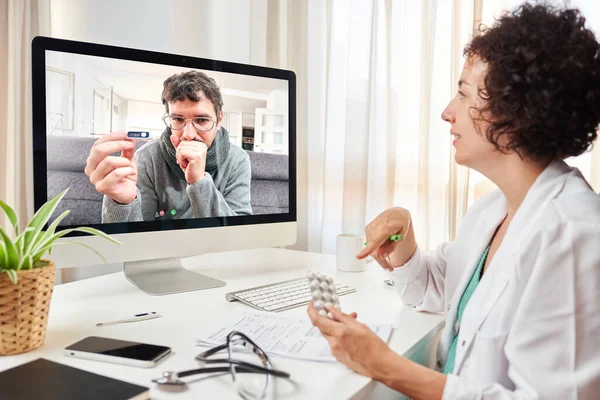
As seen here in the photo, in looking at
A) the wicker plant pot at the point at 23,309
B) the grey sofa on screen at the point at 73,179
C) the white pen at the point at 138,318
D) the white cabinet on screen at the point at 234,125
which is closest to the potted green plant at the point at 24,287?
the wicker plant pot at the point at 23,309

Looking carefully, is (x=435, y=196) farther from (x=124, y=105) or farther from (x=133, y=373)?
(x=133, y=373)

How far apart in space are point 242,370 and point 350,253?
2.44 feet

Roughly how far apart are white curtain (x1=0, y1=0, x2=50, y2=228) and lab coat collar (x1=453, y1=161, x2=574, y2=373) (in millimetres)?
1863

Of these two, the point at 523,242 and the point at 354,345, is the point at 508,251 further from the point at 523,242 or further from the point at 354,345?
the point at 354,345

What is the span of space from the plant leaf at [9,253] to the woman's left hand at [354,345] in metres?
0.47

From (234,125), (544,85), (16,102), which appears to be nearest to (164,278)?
(234,125)

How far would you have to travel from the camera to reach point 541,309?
0.65 m

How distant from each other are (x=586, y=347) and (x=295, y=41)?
1.71 m

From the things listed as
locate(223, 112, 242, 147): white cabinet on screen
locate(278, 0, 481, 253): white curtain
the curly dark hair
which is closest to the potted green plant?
locate(223, 112, 242, 147): white cabinet on screen

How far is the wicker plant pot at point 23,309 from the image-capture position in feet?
2.40

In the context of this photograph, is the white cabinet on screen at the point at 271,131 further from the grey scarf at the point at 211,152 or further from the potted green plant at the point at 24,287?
the potted green plant at the point at 24,287

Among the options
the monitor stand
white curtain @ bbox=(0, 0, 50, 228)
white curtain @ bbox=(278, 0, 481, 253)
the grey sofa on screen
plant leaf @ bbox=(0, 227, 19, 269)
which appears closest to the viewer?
plant leaf @ bbox=(0, 227, 19, 269)

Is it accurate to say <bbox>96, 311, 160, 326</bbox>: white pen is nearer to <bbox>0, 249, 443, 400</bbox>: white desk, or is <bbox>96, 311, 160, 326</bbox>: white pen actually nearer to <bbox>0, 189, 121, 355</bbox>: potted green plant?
<bbox>0, 249, 443, 400</bbox>: white desk

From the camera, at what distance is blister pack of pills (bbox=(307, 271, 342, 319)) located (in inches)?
31.7
